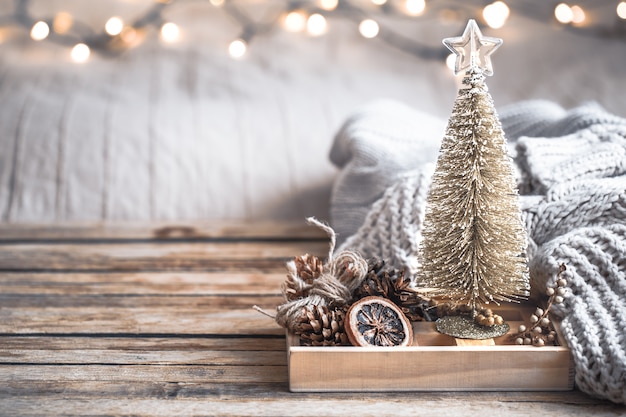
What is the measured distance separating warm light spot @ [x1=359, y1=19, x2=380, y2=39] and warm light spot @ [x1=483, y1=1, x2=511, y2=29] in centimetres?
30

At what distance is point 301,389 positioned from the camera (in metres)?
0.82

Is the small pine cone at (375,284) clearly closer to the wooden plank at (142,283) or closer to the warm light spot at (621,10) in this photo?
the wooden plank at (142,283)

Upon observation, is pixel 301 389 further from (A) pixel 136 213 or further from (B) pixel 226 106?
(B) pixel 226 106

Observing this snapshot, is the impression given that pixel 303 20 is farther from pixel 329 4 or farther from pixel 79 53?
pixel 79 53

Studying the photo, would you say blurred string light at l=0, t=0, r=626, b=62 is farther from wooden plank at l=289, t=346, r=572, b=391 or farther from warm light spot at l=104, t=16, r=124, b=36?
wooden plank at l=289, t=346, r=572, b=391

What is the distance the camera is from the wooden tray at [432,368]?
2.64 feet

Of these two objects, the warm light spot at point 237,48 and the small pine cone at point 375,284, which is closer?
the small pine cone at point 375,284

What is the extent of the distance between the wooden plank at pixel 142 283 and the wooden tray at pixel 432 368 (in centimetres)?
34

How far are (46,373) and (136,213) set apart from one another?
75cm

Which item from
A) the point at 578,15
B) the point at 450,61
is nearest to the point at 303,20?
the point at 450,61

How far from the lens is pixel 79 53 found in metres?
1.88

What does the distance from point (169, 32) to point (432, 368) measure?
54.5 inches

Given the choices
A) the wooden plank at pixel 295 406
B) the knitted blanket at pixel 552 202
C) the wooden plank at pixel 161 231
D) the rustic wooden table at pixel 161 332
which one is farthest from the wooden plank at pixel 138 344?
the wooden plank at pixel 161 231

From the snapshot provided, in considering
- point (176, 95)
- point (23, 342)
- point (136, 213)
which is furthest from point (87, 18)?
point (23, 342)
